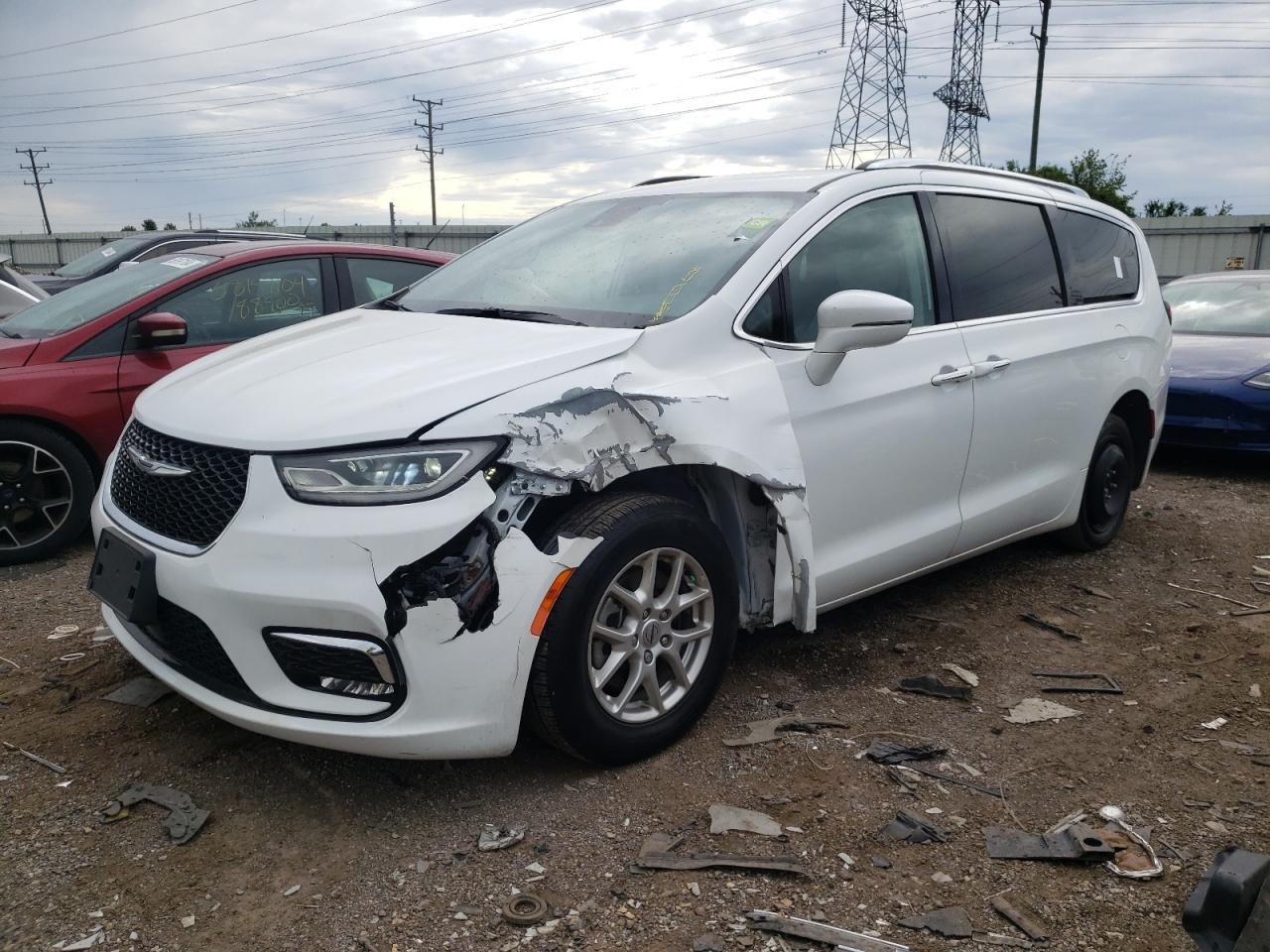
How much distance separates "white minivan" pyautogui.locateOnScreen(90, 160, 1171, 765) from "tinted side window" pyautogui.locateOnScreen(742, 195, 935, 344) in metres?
0.01

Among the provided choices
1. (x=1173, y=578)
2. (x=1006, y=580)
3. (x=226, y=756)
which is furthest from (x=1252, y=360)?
(x=226, y=756)

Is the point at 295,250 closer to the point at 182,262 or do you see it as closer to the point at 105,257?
the point at 182,262

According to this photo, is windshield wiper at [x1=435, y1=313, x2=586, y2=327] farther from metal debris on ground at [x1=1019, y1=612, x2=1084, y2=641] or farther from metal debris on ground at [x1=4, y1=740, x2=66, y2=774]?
metal debris on ground at [x1=1019, y1=612, x2=1084, y2=641]

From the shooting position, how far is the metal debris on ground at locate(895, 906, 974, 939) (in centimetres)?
230

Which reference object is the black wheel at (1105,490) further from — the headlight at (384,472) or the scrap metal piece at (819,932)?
the headlight at (384,472)

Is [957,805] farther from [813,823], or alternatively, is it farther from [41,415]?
[41,415]

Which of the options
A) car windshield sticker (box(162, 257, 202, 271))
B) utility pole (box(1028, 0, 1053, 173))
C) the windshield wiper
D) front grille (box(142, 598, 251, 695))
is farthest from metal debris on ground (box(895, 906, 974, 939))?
utility pole (box(1028, 0, 1053, 173))

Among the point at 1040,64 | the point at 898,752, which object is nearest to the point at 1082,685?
the point at 898,752

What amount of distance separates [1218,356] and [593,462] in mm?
6497

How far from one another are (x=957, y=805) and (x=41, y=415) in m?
4.28

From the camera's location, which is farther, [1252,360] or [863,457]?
[1252,360]

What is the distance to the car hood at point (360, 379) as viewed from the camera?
2.56m

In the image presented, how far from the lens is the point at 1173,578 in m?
4.91

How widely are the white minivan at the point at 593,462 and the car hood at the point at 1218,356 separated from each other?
144 inches
